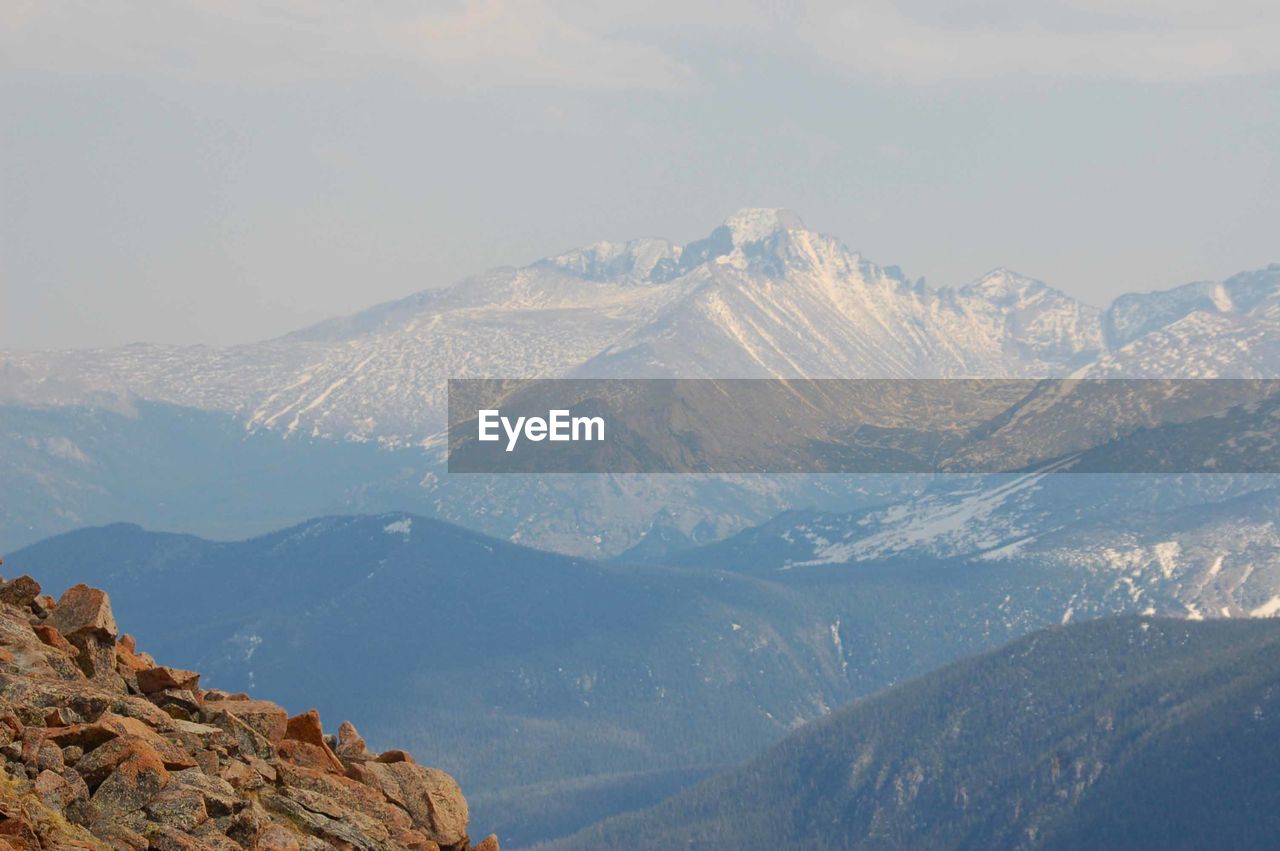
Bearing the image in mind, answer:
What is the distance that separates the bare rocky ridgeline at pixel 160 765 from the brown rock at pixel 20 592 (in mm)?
38

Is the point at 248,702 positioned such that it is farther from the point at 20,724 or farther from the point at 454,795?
the point at 20,724

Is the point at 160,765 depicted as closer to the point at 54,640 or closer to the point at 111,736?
the point at 111,736

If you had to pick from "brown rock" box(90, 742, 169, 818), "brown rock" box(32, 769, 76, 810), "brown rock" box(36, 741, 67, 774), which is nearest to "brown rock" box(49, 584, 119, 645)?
"brown rock" box(36, 741, 67, 774)

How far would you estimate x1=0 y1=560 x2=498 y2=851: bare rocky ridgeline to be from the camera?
1778 inches

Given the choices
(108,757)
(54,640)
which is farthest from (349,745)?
(108,757)

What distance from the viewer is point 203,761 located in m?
49.0

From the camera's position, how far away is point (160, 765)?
4647 centimetres

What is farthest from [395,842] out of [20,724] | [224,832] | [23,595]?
[23,595]

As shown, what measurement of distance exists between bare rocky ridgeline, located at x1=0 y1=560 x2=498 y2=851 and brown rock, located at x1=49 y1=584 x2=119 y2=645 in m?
0.05

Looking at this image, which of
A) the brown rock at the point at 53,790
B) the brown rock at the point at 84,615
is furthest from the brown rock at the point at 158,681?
the brown rock at the point at 53,790

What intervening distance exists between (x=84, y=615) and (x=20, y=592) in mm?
3906

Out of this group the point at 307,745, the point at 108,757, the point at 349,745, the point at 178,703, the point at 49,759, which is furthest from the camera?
the point at 349,745

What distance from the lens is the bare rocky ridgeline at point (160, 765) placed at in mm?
45156

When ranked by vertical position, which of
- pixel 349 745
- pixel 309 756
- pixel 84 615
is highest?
pixel 84 615
